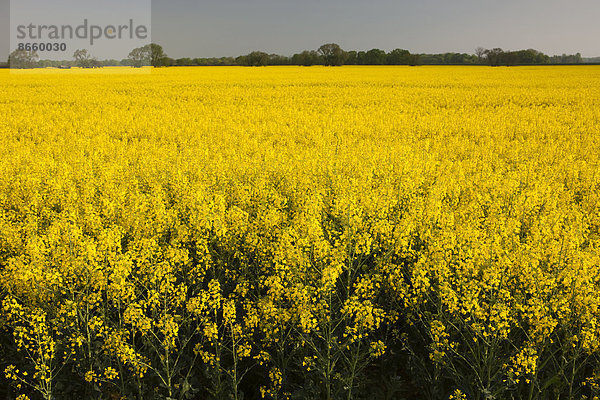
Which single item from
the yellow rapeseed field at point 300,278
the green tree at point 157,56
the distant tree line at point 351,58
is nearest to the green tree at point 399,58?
the distant tree line at point 351,58

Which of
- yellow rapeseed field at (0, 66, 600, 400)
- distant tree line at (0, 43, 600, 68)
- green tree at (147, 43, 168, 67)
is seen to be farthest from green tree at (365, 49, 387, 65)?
yellow rapeseed field at (0, 66, 600, 400)

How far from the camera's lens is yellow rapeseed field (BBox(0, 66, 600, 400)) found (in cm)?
338

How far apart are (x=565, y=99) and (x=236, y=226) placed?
25.8 meters

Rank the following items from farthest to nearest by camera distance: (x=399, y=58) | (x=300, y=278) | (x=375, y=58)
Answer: (x=375, y=58) → (x=399, y=58) → (x=300, y=278)

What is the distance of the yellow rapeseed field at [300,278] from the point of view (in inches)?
133

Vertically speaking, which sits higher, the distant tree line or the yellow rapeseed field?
the distant tree line

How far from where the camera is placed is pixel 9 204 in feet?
22.0

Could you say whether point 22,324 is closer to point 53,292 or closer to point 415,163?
point 53,292

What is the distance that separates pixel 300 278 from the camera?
12.5ft

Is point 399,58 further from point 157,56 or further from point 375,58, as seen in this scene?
point 157,56

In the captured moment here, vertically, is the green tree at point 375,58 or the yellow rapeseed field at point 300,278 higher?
the green tree at point 375,58

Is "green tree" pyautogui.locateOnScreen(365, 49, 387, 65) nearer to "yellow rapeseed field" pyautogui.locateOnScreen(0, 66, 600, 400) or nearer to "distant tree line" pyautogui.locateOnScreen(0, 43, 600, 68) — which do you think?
"distant tree line" pyautogui.locateOnScreen(0, 43, 600, 68)

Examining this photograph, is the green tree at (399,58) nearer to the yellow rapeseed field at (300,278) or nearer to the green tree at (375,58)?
the green tree at (375,58)

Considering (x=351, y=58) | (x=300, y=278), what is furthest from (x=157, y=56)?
(x=300, y=278)
